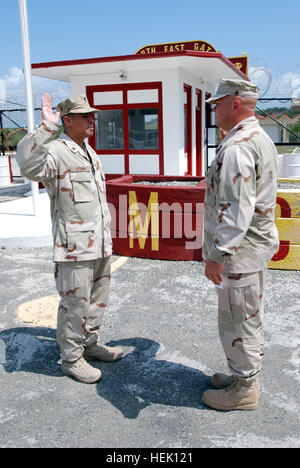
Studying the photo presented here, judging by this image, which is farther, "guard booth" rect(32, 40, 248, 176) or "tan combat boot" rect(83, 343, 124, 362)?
"guard booth" rect(32, 40, 248, 176)

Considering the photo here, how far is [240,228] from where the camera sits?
88.9 inches

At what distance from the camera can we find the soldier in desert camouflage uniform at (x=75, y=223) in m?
2.79

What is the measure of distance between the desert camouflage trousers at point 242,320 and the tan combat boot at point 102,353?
1.01m

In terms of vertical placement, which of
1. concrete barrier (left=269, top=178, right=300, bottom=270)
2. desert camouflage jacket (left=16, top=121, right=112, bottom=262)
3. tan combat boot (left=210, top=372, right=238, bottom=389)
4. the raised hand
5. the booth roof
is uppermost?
the booth roof

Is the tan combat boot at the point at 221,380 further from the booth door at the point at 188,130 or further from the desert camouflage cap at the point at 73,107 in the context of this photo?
the booth door at the point at 188,130

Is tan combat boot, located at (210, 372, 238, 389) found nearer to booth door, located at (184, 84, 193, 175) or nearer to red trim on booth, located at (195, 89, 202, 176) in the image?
booth door, located at (184, 84, 193, 175)

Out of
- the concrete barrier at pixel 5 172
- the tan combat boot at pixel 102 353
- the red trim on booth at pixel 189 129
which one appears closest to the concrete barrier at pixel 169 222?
the tan combat boot at pixel 102 353

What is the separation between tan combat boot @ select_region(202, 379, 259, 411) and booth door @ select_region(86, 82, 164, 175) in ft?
27.5

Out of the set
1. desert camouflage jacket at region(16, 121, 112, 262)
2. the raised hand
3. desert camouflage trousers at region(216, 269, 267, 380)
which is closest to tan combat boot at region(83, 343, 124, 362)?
desert camouflage jacket at region(16, 121, 112, 262)

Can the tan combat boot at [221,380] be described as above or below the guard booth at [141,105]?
below

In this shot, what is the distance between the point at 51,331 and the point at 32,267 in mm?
1993

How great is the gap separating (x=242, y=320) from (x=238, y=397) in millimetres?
514

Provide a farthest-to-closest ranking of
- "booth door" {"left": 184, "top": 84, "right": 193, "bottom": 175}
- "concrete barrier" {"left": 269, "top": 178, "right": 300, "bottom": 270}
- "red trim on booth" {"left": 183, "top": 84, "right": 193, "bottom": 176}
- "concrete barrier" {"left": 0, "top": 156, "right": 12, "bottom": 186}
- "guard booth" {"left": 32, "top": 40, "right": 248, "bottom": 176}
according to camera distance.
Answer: "concrete barrier" {"left": 0, "top": 156, "right": 12, "bottom": 186}
"red trim on booth" {"left": 183, "top": 84, "right": 193, "bottom": 176}
"booth door" {"left": 184, "top": 84, "right": 193, "bottom": 175}
"guard booth" {"left": 32, "top": 40, "right": 248, "bottom": 176}
"concrete barrier" {"left": 269, "top": 178, "right": 300, "bottom": 270}

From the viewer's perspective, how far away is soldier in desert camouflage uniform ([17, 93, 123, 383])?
2789mm
